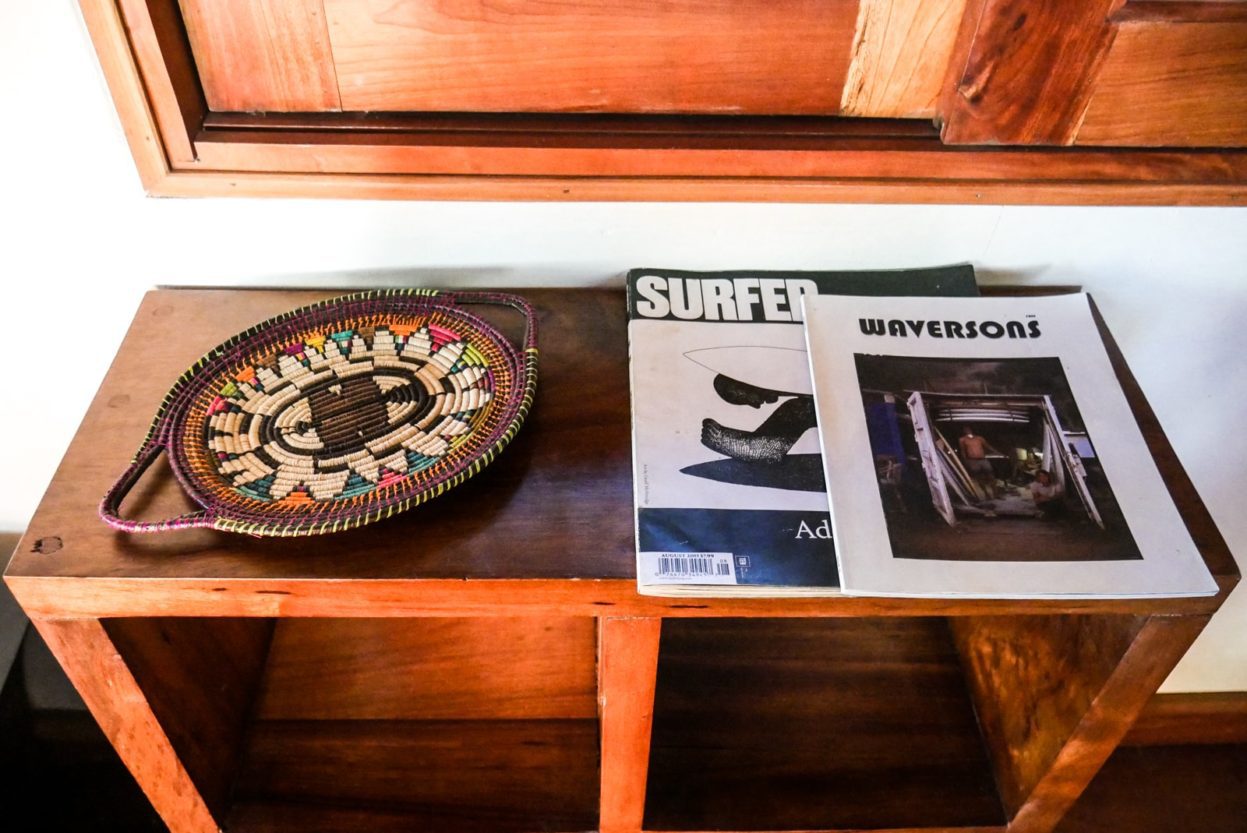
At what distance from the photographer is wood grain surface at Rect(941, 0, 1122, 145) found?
0.69 metres

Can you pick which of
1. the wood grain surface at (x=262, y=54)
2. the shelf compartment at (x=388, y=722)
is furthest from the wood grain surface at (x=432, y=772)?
the wood grain surface at (x=262, y=54)

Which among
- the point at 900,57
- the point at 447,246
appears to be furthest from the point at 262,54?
the point at 900,57

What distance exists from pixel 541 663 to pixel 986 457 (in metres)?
0.47

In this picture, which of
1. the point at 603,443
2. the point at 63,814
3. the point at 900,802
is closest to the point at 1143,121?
the point at 603,443

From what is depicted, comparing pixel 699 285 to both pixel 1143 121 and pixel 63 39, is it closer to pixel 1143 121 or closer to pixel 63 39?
pixel 1143 121

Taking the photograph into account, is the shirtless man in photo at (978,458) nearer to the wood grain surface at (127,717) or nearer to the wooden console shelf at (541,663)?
the wooden console shelf at (541,663)

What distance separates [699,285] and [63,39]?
1.68 ft

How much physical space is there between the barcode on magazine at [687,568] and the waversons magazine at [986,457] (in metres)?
0.07

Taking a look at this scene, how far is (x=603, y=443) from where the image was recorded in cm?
69

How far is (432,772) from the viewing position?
86cm

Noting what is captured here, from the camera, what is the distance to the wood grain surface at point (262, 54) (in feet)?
2.28

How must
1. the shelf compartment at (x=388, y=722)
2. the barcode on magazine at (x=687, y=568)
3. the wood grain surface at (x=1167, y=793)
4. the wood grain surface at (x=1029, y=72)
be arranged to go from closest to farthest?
the barcode on magazine at (x=687, y=568)
the wood grain surface at (x=1029, y=72)
the shelf compartment at (x=388, y=722)
the wood grain surface at (x=1167, y=793)

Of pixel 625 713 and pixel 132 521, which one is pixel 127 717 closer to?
pixel 132 521

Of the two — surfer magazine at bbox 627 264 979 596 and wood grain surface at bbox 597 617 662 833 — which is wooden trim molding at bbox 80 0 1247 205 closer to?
surfer magazine at bbox 627 264 979 596
